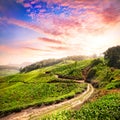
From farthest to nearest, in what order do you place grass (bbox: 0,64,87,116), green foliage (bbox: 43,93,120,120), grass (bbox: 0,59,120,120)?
grass (bbox: 0,64,87,116), grass (bbox: 0,59,120,120), green foliage (bbox: 43,93,120,120)

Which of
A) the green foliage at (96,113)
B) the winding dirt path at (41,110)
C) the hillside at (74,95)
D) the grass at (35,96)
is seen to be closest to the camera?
the green foliage at (96,113)

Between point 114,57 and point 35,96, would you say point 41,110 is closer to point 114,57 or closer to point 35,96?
point 35,96

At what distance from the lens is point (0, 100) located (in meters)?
46.3

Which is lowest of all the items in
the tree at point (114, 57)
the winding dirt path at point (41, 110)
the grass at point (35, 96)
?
the winding dirt path at point (41, 110)

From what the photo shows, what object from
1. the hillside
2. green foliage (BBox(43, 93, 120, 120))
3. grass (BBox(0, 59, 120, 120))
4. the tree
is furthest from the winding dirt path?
the tree

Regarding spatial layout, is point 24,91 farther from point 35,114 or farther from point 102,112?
point 102,112

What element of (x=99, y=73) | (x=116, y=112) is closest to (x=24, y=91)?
(x=99, y=73)

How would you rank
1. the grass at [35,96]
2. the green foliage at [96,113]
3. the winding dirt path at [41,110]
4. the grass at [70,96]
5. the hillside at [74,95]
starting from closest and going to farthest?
the green foliage at [96,113], the grass at [70,96], the hillside at [74,95], the winding dirt path at [41,110], the grass at [35,96]

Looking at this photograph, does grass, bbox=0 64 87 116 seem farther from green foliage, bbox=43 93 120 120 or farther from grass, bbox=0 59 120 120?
green foliage, bbox=43 93 120 120

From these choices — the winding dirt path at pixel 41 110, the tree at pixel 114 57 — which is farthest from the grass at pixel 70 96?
the tree at pixel 114 57

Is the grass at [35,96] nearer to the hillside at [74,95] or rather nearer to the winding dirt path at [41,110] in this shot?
the hillside at [74,95]

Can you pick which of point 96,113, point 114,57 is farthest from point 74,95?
point 114,57

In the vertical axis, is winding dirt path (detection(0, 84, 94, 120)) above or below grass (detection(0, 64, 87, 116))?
below

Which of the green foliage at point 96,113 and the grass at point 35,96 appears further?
the grass at point 35,96
